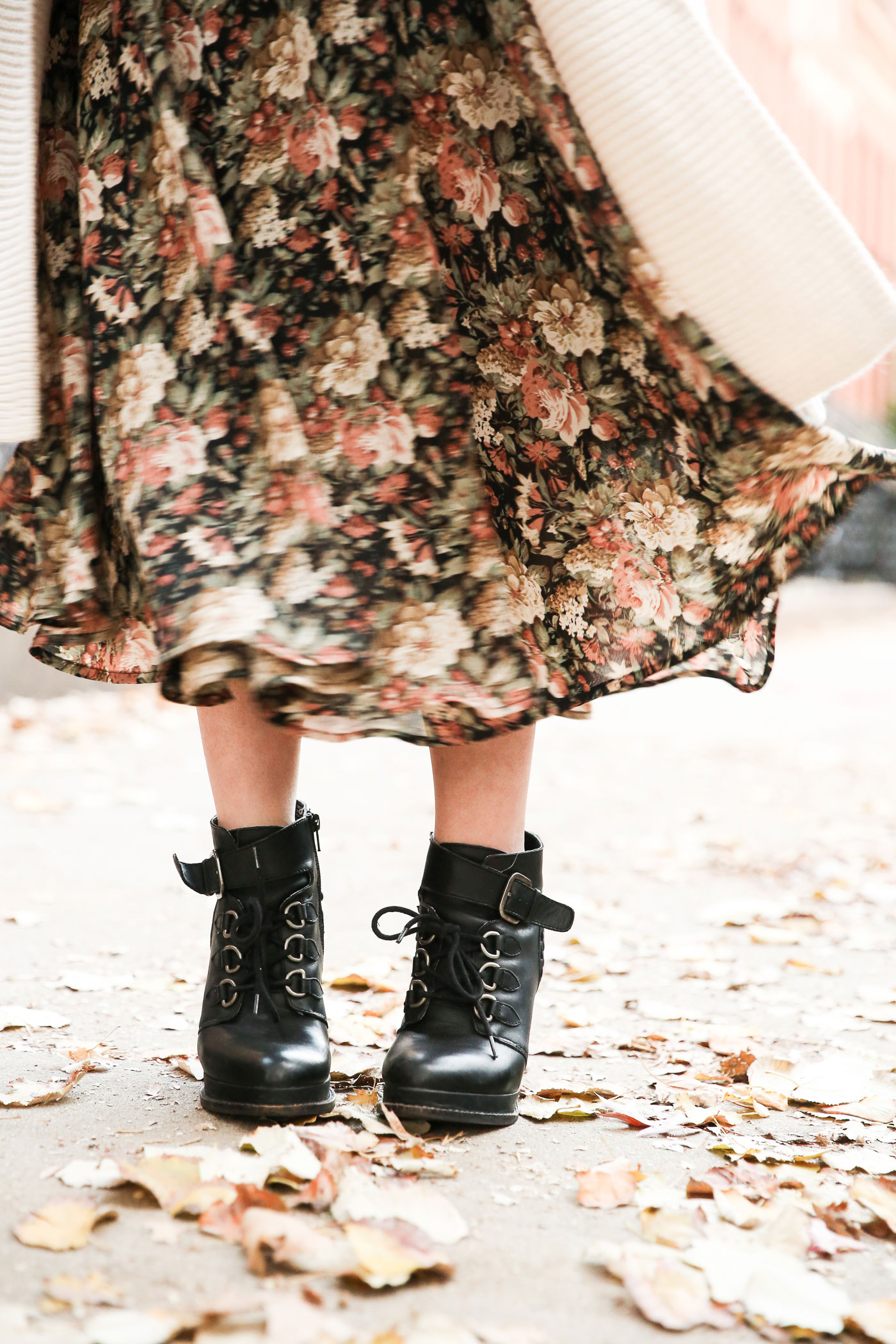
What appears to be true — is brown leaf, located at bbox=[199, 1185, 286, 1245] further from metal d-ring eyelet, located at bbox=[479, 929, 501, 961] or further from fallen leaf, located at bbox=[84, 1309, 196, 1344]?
metal d-ring eyelet, located at bbox=[479, 929, 501, 961]

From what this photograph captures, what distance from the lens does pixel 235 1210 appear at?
0.93 meters

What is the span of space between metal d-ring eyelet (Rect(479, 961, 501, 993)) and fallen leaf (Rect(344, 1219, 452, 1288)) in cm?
32

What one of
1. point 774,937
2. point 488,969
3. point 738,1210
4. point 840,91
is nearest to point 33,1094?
point 488,969

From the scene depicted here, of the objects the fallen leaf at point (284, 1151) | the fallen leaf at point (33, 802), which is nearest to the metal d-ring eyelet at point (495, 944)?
the fallen leaf at point (284, 1151)

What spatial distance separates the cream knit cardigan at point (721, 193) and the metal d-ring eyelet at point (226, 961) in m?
0.78

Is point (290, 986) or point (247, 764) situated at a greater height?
point (247, 764)

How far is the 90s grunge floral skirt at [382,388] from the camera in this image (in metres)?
1.06

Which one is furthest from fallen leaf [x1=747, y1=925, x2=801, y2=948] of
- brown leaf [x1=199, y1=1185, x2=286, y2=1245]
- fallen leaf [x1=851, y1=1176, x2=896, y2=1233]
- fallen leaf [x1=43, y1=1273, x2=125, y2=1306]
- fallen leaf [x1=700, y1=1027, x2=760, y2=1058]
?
fallen leaf [x1=43, y1=1273, x2=125, y2=1306]

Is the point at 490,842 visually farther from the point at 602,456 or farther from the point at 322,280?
the point at 322,280

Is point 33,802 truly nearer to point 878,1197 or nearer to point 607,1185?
point 607,1185

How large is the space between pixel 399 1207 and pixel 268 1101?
24cm

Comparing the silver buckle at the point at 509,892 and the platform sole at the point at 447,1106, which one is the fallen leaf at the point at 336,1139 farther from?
the silver buckle at the point at 509,892

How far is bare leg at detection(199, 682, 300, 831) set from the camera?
1224 millimetres

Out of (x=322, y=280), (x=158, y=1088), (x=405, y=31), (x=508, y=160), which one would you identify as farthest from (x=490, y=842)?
(x=405, y=31)
